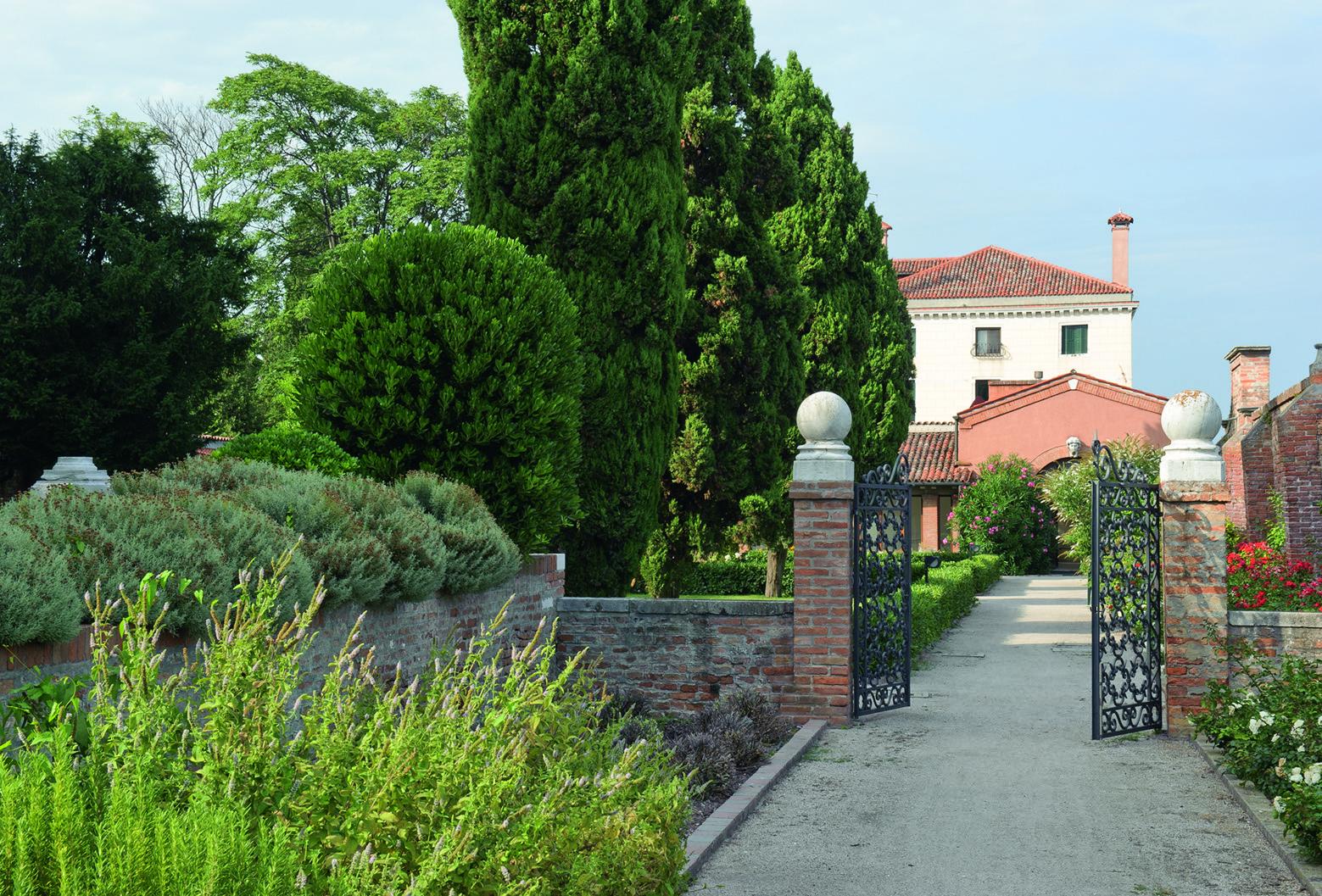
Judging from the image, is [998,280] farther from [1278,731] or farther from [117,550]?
[117,550]

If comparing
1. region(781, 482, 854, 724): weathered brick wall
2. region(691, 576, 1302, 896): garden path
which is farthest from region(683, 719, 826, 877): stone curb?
region(781, 482, 854, 724): weathered brick wall

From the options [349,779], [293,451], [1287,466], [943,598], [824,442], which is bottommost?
[943,598]

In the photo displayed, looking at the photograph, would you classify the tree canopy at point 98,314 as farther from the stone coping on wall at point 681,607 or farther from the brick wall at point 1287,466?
the brick wall at point 1287,466

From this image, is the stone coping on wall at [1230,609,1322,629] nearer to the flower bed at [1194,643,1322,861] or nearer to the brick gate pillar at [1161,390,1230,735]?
the brick gate pillar at [1161,390,1230,735]

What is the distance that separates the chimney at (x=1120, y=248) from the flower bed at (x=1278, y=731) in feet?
140

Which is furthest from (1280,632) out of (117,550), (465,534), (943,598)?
(943,598)

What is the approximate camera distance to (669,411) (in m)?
13.1

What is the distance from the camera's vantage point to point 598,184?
12.2 metres

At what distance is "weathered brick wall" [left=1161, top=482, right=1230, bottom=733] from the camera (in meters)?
9.17

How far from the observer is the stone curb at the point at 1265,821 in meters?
5.64

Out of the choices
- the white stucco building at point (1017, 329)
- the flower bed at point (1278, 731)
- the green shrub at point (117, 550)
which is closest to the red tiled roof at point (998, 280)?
the white stucco building at point (1017, 329)

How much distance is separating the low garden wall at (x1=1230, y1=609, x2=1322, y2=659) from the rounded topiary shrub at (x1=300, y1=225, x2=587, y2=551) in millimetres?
5705

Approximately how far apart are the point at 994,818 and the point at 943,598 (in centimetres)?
1065

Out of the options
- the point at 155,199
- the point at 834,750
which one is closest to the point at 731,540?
the point at 834,750
